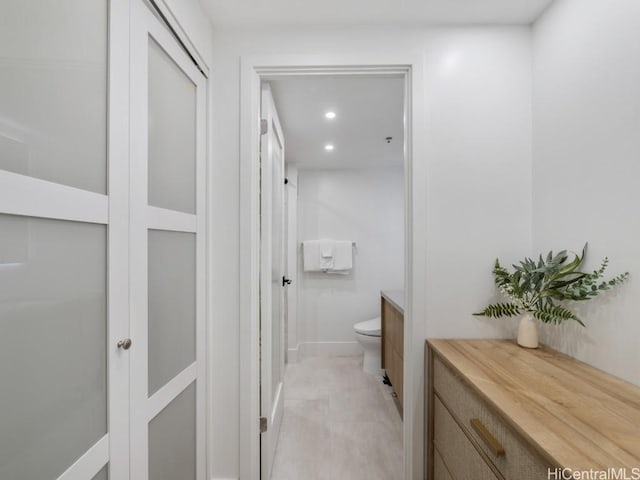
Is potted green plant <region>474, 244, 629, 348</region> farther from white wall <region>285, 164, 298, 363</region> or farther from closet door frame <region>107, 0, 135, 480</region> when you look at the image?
white wall <region>285, 164, 298, 363</region>

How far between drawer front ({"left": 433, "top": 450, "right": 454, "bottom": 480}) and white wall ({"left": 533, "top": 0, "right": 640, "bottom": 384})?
0.70 meters

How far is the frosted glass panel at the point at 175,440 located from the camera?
1.06 m

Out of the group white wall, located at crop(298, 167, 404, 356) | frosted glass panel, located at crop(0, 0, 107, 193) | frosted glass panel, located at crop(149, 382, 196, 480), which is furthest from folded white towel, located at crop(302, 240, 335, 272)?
frosted glass panel, located at crop(0, 0, 107, 193)

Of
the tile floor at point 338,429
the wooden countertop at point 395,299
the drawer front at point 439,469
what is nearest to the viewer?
the drawer front at point 439,469

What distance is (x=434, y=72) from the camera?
58.6 inches

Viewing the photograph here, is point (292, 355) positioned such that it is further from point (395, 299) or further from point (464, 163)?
point (464, 163)

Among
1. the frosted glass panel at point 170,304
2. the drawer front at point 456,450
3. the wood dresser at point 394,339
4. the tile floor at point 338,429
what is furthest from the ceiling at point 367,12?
the tile floor at point 338,429

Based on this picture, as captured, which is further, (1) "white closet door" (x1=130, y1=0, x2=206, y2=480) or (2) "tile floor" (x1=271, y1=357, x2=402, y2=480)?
(2) "tile floor" (x1=271, y1=357, x2=402, y2=480)

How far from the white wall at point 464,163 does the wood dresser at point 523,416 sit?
0.16 meters

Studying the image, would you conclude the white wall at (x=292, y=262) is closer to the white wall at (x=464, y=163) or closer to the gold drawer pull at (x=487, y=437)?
the white wall at (x=464, y=163)

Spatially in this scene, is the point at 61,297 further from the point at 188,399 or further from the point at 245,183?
the point at 245,183

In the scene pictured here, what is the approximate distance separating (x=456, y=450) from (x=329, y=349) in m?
2.51

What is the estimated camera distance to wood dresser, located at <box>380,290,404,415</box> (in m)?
2.22

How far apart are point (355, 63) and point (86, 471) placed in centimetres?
175
